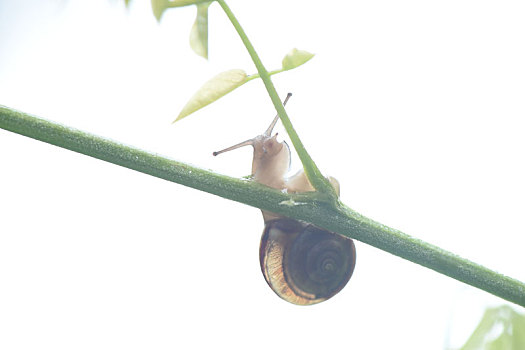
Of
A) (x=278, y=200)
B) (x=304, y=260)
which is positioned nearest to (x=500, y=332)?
(x=304, y=260)

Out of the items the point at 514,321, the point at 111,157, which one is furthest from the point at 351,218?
the point at 514,321

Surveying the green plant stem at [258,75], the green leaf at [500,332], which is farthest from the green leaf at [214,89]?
the green leaf at [500,332]

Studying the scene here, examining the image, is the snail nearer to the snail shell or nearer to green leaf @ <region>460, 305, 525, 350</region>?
the snail shell

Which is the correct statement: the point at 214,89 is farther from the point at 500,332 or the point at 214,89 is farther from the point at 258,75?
the point at 500,332

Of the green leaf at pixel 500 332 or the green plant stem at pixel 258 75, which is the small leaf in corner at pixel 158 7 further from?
the green leaf at pixel 500 332

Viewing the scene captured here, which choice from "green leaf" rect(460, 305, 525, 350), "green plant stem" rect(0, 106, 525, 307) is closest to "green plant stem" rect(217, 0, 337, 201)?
"green plant stem" rect(0, 106, 525, 307)

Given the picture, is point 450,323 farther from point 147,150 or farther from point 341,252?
point 147,150
